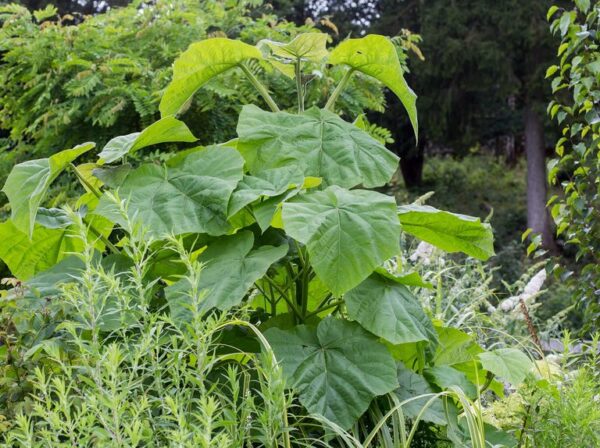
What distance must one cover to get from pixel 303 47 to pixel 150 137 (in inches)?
15.3

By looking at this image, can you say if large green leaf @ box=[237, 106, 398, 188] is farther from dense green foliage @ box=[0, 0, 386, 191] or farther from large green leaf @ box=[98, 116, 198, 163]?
dense green foliage @ box=[0, 0, 386, 191]

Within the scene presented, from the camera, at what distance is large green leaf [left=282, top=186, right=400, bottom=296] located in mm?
1316

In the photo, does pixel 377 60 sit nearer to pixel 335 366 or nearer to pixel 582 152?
pixel 335 366

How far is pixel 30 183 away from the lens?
5.14ft

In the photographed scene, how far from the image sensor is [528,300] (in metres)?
3.37

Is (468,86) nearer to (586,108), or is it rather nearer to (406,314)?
(586,108)

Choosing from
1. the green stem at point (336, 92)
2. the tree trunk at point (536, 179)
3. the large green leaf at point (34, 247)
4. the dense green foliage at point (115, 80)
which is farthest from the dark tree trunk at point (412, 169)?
the large green leaf at point (34, 247)

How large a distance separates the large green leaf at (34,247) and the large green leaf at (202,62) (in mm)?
388

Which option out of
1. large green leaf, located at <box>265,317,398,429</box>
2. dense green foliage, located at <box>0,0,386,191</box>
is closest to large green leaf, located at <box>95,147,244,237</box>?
large green leaf, located at <box>265,317,398,429</box>

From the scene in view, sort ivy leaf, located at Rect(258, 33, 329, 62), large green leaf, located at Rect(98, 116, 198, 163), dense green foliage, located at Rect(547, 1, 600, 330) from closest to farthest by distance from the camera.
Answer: large green leaf, located at Rect(98, 116, 198, 163), ivy leaf, located at Rect(258, 33, 329, 62), dense green foliage, located at Rect(547, 1, 600, 330)

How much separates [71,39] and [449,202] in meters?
12.7

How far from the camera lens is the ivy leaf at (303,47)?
1.63 m

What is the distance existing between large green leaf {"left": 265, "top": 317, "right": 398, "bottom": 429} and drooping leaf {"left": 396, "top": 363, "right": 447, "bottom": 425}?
12 centimetres

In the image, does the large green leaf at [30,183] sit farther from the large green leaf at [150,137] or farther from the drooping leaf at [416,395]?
the drooping leaf at [416,395]
